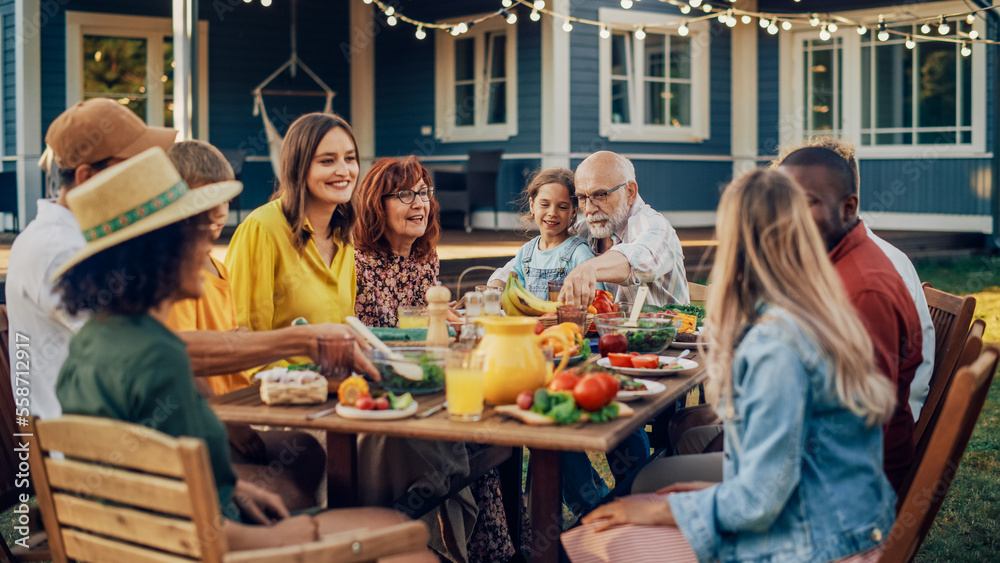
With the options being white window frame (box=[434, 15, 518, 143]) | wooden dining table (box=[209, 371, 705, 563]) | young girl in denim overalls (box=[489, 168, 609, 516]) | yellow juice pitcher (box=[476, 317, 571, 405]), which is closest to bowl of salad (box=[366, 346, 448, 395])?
wooden dining table (box=[209, 371, 705, 563])

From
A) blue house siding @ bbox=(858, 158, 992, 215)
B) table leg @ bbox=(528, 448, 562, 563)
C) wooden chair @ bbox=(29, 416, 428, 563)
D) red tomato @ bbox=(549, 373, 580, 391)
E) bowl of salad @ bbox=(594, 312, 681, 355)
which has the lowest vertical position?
table leg @ bbox=(528, 448, 562, 563)

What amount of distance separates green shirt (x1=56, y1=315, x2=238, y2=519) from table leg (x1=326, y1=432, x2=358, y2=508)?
0.57 metres

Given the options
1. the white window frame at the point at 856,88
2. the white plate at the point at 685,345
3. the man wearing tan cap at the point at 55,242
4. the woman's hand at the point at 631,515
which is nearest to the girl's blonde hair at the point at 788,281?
the woman's hand at the point at 631,515

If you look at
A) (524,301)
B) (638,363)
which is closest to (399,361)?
(638,363)

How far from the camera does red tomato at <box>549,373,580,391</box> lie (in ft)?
7.05

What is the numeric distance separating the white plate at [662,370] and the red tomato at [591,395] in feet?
1.68

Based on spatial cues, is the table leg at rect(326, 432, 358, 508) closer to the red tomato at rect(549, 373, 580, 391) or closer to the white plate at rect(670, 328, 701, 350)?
the red tomato at rect(549, 373, 580, 391)

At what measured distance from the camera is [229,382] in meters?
2.97

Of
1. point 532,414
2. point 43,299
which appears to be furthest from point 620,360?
point 43,299

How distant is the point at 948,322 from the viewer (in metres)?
3.05

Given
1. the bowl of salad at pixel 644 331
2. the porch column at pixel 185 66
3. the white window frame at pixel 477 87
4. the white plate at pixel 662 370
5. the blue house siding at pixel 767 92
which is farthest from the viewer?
the blue house siding at pixel 767 92

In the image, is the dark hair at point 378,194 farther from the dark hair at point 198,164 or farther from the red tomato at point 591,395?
the red tomato at point 591,395

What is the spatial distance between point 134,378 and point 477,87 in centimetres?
1164

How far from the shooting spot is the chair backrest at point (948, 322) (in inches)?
110
